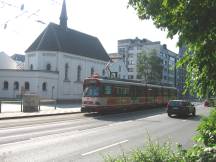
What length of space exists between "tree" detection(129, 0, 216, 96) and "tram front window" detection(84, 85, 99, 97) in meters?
23.8

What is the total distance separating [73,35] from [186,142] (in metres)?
62.8

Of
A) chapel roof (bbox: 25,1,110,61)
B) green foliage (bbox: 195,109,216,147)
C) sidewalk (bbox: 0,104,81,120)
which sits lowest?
sidewalk (bbox: 0,104,81,120)

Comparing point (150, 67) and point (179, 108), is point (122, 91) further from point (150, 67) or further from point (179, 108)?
point (150, 67)

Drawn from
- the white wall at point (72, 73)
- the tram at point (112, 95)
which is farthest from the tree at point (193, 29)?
the white wall at point (72, 73)

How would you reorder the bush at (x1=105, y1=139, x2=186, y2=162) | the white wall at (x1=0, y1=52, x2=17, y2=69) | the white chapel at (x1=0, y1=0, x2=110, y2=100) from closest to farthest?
the bush at (x1=105, y1=139, x2=186, y2=162) → the white chapel at (x1=0, y1=0, x2=110, y2=100) → the white wall at (x1=0, y1=52, x2=17, y2=69)

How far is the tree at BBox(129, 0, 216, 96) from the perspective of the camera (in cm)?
452

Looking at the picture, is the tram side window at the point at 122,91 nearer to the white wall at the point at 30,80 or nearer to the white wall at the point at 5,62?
the white wall at the point at 30,80

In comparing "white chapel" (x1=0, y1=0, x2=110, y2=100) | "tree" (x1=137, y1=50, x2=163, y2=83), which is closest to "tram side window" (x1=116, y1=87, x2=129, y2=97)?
"white chapel" (x1=0, y1=0, x2=110, y2=100)

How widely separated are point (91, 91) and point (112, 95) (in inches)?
78.0

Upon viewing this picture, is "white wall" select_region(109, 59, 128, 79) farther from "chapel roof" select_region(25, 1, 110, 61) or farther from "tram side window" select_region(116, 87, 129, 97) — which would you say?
"tram side window" select_region(116, 87, 129, 97)

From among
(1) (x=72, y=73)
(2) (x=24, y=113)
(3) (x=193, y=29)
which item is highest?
(1) (x=72, y=73)

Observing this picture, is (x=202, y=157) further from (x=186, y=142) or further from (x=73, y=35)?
(x=73, y=35)

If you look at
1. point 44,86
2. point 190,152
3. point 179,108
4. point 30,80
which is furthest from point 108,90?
point 30,80

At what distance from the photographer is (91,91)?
2970 cm
